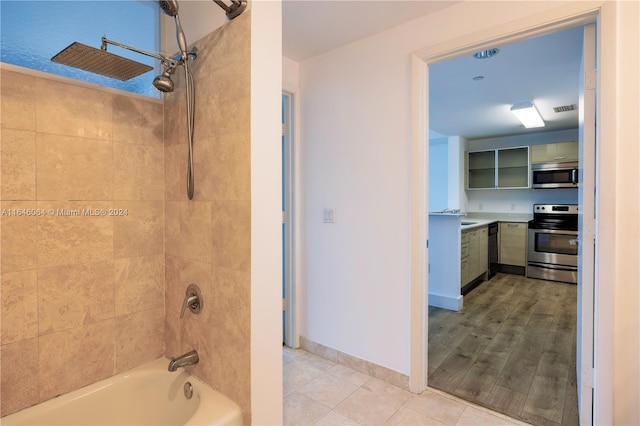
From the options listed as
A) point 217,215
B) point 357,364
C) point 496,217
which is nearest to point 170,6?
point 217,215

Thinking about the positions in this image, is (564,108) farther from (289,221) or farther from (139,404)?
(139,404)

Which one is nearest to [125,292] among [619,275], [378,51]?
[378,51]

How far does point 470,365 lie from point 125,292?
2.43 meters

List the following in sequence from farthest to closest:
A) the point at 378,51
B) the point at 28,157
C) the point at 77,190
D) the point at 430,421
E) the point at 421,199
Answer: the point at 378,51 → the point at 421,199 → the point at 430,421 → the point at 77,190 → the point at 28,157

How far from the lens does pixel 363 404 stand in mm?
1991

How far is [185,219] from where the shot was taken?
1.68 m

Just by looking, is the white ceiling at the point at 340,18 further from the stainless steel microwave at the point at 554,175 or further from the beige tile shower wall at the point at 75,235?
the stainless steel microwave at the point at 554,175

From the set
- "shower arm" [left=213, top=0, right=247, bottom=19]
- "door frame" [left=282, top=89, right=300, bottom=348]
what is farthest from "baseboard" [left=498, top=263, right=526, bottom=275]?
"shower arm" [left=213, top=0, right=247, bottom=19]

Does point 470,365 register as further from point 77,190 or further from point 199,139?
point 77,190

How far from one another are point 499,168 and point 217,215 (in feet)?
17.9

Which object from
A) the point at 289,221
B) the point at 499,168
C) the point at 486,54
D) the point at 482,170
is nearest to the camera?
the point at 486,54

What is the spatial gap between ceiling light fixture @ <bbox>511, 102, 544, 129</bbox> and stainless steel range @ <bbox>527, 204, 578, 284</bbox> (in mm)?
1428

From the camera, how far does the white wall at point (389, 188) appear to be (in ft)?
4.73

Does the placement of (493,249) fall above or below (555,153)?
below
